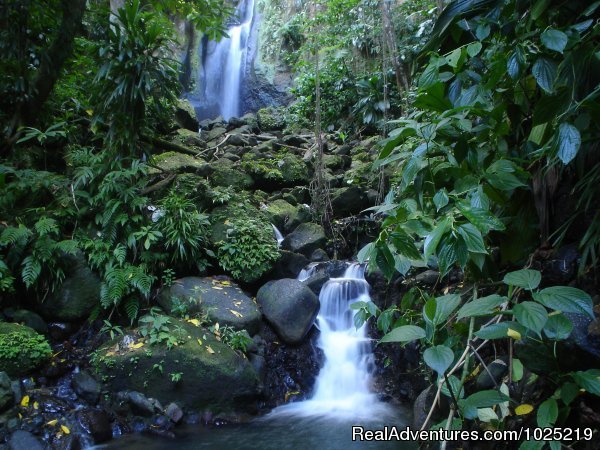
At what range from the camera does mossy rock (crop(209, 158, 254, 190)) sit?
25.7 ft

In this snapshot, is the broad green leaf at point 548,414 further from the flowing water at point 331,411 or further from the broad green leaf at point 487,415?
the flowing water at point 331,411

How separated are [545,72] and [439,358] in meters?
1.33

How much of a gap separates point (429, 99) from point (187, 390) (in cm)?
407

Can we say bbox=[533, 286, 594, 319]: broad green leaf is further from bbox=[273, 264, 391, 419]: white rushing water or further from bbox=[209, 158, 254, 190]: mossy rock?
bbox=[209, 158, 254, 190]: mossy rock

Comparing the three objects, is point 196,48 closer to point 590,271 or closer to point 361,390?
point 361,390

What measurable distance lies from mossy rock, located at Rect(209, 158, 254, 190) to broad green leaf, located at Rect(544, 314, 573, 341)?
635 cm

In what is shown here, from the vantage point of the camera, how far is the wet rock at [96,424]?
4398 millimetres

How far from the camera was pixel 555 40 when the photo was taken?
1.81 metres

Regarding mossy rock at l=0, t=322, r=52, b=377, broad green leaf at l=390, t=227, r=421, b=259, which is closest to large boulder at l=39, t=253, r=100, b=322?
mossy rock at l=0, t=322, r=52, b=377

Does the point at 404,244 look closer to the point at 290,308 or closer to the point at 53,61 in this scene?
the point at 290,308

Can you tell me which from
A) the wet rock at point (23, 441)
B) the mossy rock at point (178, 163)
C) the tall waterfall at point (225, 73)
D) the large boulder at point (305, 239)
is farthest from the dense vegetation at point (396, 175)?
the tall waterfall at point (225, 73)

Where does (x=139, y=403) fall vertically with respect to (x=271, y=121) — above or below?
below

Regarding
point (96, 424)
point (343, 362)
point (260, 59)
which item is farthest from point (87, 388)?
point (260, 59)

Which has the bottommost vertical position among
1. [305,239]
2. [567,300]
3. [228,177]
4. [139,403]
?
[139,403]
